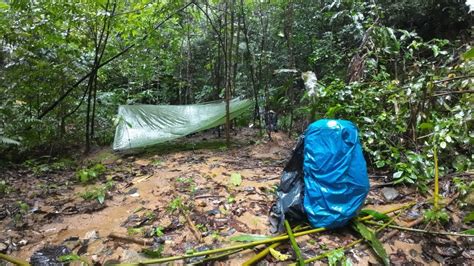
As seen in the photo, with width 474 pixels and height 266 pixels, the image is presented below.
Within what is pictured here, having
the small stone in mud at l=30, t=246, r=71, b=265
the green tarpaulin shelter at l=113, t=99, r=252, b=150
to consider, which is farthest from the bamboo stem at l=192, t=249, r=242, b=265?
the green tarpaulin shelter at l=113, t=99, r=252, b=150

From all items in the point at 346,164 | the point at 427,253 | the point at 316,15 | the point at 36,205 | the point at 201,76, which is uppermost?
the point at 316,15

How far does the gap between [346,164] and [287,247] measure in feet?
1.84

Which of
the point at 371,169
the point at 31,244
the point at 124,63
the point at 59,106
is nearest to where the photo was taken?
the point at 31,244

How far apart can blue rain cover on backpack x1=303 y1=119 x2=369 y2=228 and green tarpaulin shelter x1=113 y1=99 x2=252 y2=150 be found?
8.15 ft

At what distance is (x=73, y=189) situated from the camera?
272 centimetres

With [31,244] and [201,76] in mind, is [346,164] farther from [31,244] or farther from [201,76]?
[201,76]

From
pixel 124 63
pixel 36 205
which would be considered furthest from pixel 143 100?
pixel 36 205

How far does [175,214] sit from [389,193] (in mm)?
1579

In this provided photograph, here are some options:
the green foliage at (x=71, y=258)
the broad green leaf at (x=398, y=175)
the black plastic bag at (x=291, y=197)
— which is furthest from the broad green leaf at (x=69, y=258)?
the broad green leaf at (x=398, y=175)

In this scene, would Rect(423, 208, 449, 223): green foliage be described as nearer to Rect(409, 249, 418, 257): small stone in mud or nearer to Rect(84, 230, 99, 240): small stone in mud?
Rect(409, 249, 418, 257): small stone in mud

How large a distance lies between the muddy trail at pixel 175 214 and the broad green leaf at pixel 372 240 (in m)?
0.07

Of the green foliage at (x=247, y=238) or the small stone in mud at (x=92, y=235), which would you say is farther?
the small stone in mud at (x=92, y=235)

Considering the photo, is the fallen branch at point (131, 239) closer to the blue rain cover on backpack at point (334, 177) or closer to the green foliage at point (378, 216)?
the blue rain cover on backpack at point (334, 177)

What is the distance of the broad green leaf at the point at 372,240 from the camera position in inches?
60.1
